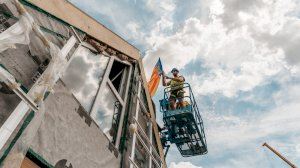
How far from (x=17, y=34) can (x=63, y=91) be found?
130cm

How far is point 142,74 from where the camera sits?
9.14 metres

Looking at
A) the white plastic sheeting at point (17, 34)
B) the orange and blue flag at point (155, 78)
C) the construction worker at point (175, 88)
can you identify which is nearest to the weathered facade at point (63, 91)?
the white plastic sheeting at point (17, 34)

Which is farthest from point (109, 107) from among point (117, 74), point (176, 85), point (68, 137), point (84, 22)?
point (176, 85)

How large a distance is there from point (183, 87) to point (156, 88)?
1.35 meters

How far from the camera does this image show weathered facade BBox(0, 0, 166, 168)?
10.5 ft

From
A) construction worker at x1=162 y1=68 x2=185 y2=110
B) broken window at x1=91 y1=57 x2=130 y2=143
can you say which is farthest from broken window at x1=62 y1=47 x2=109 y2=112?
construction worker at x1=162 y1=68 x2=185 y2=110

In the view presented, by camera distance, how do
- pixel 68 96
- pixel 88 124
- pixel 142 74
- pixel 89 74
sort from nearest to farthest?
pixel 68 96 < pixel 88 124 < pixel 89 74 < pixel 142 74

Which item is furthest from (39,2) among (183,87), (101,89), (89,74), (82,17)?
(183,87)

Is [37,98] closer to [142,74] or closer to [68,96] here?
[68,96]

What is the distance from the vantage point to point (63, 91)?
174 inches

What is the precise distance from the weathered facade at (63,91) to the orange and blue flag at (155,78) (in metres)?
2.51

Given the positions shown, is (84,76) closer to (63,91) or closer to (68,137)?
(63,91)

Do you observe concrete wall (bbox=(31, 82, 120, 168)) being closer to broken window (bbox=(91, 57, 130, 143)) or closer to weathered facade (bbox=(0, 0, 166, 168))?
weathered facade (bbox=(0, 0, 166, 168))

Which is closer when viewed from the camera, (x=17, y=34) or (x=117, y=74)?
(x=17, y=34)
